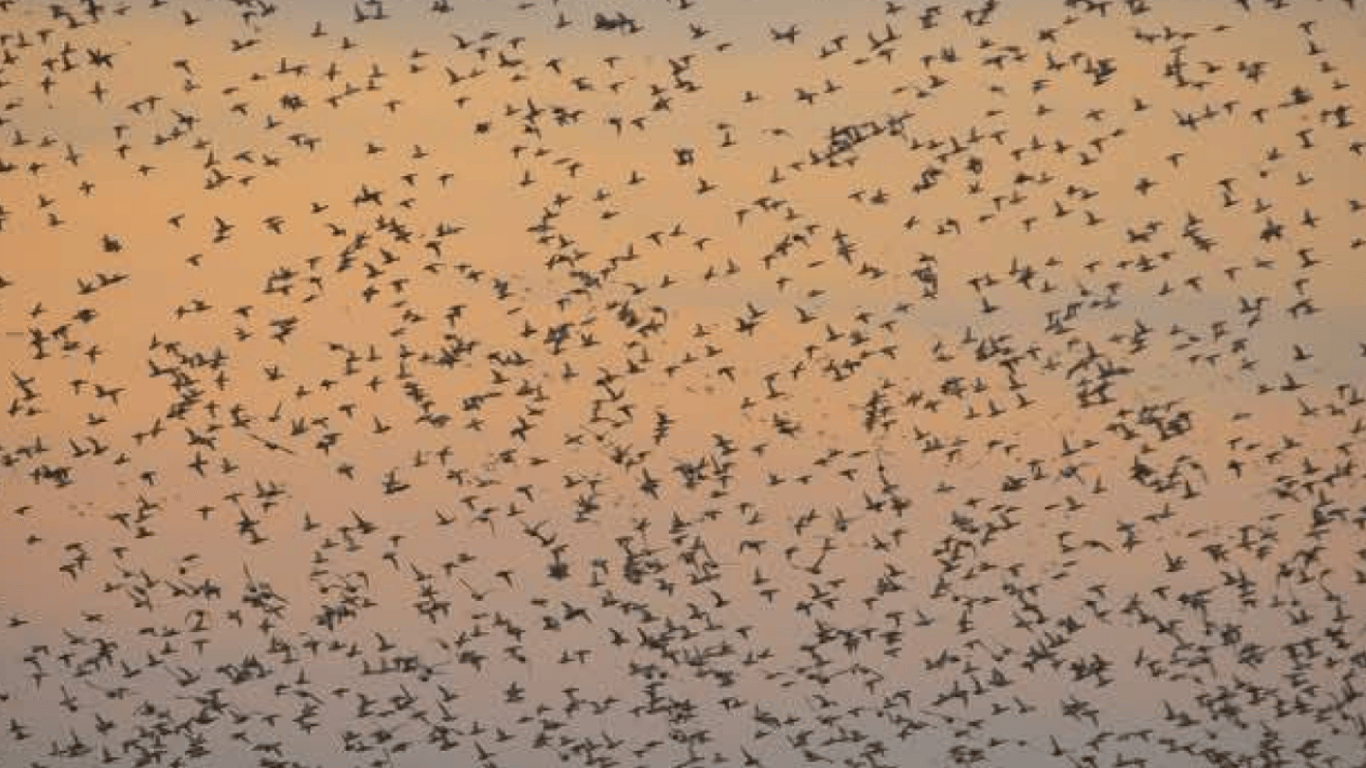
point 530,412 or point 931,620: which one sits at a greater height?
point 530,412

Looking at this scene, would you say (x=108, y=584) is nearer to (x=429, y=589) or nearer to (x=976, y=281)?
(x=429, y=589)

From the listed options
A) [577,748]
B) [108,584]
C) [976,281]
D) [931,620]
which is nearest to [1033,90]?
[976,281]

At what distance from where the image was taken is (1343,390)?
121ft

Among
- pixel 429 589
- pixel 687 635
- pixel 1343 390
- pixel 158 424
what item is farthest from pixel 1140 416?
pixel 158 424

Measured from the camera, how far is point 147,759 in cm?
3822

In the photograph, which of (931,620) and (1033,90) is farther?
(931,620)

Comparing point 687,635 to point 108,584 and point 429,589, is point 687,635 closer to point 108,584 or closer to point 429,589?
point 429,589

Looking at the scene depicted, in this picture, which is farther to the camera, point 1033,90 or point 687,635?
point 687,635

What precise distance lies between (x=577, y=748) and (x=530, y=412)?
3.59m

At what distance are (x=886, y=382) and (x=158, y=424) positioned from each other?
7.60 meters

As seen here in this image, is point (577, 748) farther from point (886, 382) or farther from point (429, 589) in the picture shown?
point (886, 382)

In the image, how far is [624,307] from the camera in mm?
36281

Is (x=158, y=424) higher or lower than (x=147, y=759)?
higher

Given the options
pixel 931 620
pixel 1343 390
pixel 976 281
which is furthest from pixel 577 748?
pixel 1343 390
